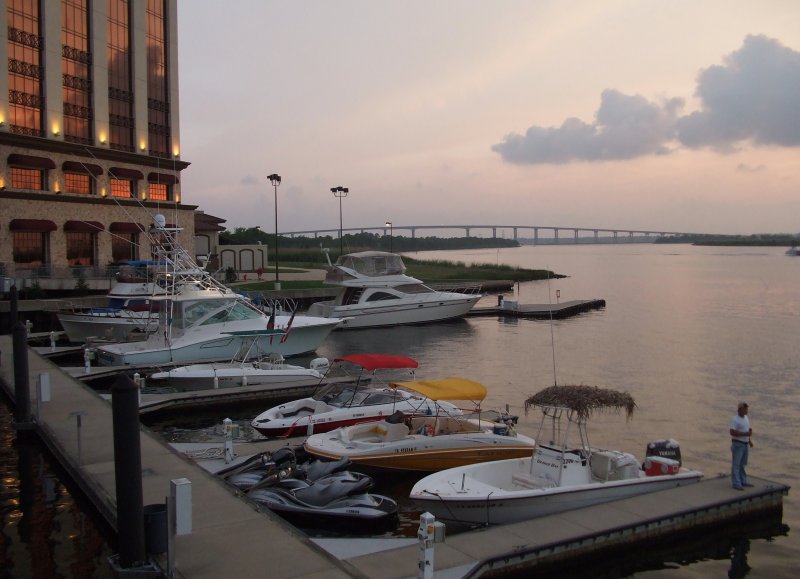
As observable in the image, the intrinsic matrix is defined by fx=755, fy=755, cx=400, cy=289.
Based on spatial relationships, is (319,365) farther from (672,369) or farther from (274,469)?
(672,369)

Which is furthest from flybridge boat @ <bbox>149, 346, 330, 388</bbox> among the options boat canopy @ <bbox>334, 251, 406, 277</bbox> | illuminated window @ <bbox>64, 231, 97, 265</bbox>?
illuminated window @ <bbox>64, 231, 97, 265</bbox>

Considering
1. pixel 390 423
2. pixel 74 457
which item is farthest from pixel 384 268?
pixel 74 457

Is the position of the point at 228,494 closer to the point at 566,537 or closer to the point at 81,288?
the point at 566,537

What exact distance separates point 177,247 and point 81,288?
57.9ft

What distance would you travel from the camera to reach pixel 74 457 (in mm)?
13125

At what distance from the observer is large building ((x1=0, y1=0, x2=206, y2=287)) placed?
1823 inches

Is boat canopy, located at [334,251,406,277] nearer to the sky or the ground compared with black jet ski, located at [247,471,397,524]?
nearer to the sky

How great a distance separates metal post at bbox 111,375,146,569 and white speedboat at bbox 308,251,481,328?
3563 centimetres

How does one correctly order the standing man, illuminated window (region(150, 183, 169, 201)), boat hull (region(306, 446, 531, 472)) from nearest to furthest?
the standing man → boat hull (region(306, 446, 531, 472)) → illuminated window (region(150, 183, 169, 201))

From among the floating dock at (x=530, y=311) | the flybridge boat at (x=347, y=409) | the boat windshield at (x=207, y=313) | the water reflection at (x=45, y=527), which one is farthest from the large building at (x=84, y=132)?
the water reflection at (x=45, y=527)

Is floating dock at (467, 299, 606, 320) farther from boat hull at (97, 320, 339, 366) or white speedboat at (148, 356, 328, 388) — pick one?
white speedboat at (148, 356, 328, 388)

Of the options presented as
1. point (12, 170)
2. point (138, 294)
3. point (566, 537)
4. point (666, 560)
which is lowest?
point (666, 560)

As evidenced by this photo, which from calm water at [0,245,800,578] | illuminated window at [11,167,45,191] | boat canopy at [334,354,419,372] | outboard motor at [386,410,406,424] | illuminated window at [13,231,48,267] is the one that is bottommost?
calm water at [0,245,800,578]

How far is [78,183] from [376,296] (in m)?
22.4
